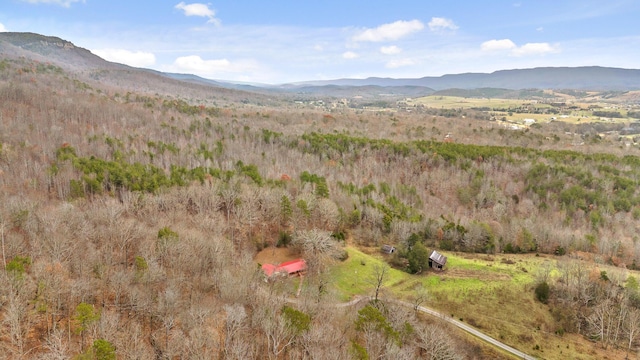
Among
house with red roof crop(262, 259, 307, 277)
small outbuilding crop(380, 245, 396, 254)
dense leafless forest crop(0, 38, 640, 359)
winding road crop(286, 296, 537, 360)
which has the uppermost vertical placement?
dense leafless forest crop(0, 38, 640, 359)

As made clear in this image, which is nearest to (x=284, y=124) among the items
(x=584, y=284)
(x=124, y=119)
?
(x=124, y=119)

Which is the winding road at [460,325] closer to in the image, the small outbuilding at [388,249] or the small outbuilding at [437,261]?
the small outbuilding at [437,261]

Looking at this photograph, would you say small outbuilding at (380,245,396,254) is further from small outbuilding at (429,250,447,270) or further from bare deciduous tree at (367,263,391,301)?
small outbuilding at (429,250,447,270)

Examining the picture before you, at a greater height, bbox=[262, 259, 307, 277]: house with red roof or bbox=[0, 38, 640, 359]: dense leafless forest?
bbox=[0, 38, 640, 359]: dense leafless forest

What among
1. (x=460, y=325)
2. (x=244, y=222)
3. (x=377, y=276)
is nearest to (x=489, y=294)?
(x=460, y=325)

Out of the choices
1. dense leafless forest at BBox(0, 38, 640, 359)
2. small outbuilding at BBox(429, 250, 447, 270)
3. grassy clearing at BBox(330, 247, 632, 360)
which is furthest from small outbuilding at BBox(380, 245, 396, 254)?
small outbuilding at BBox(429, 250, 447, 270)

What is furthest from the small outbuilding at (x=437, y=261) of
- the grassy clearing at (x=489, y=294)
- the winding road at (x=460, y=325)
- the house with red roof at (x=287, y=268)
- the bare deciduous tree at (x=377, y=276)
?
the house with red roof at (x=287, y=268)

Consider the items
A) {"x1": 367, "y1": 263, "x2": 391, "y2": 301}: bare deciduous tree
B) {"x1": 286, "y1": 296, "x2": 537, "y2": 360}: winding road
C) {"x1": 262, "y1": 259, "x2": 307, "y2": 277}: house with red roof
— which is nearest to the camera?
{"x1": 286, "y1": 296, "x2": 537, "y2": 360}: winding road
